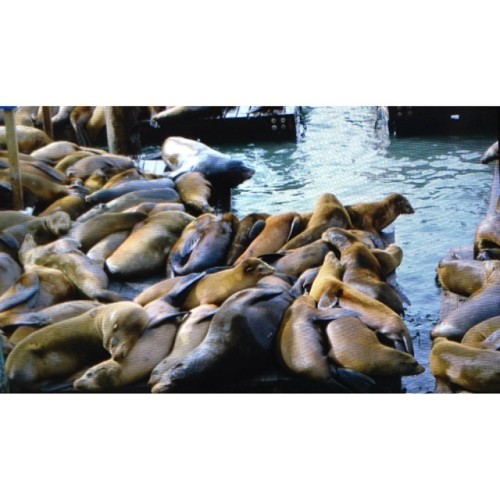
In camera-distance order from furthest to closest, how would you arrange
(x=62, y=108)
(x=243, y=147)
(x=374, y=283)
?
(x=62, y=108)
(x=243, y=147)
(x=374, y=283)

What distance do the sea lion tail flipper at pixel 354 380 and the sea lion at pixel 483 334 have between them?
672 millimetres

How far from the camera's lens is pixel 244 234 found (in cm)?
724

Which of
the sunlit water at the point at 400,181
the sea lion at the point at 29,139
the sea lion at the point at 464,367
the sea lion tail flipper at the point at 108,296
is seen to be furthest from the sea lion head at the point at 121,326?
the sea lion at the point at 29,139

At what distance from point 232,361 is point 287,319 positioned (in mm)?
457

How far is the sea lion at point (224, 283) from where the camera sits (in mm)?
6176

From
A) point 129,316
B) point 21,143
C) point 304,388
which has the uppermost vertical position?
point 21,143

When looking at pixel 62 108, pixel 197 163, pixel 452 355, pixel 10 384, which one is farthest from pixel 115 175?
pixel 452 355

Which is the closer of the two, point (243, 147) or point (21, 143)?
point (21, 143)

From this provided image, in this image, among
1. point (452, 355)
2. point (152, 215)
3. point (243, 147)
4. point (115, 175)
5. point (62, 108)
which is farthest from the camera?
point (62, 108)

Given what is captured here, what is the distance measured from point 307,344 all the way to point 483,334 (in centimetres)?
102

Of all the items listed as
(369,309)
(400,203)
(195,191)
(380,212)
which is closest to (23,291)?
(369,309)

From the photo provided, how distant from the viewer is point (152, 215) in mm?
7629

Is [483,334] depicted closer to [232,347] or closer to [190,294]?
[232,347]

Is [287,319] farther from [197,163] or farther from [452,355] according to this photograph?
[197,163]
